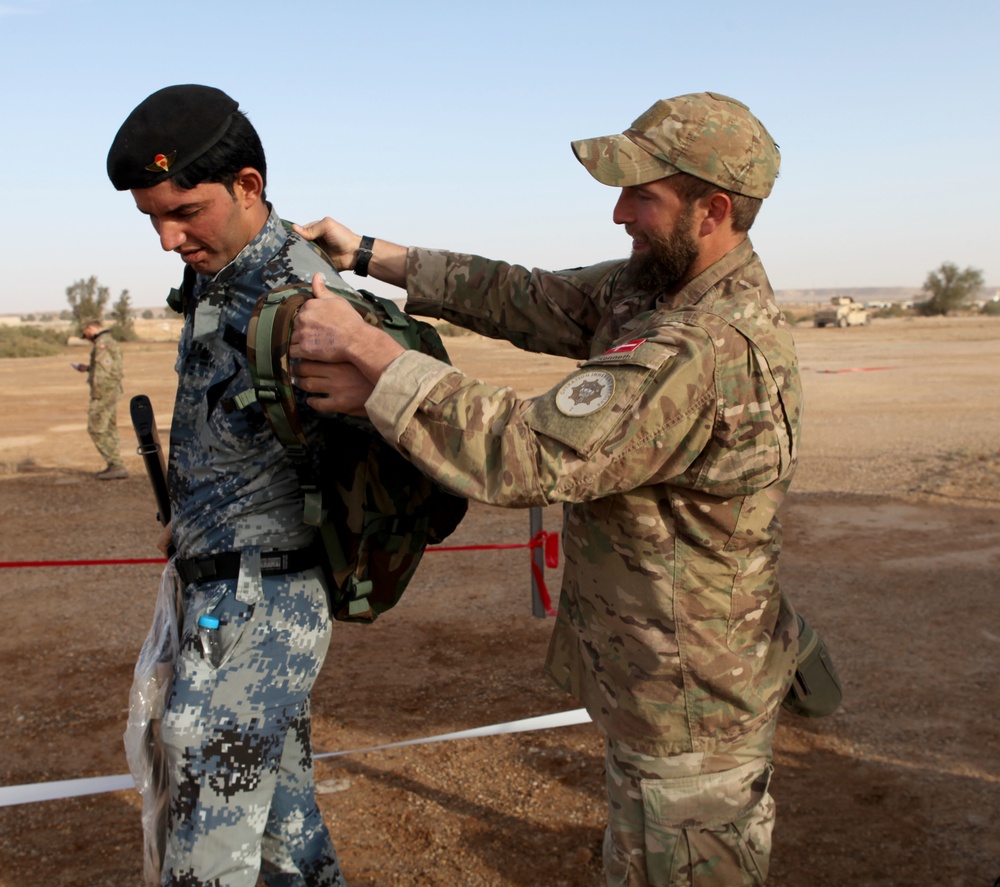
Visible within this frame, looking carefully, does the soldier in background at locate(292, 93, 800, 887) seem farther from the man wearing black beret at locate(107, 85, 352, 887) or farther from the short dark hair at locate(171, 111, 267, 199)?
the short dark hair at locate(171, 111, 267, 199)

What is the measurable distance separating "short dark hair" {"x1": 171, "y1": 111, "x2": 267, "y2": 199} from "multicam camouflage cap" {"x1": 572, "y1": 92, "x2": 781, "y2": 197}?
799 millimetres

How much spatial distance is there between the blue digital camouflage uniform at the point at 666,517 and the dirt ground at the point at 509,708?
1.29 m

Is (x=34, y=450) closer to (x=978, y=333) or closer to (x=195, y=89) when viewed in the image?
(x=195, y=89)

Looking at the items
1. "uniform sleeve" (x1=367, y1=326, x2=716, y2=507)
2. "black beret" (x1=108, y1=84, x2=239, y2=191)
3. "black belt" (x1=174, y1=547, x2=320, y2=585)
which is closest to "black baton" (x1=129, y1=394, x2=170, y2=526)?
"black belt" (x1=174, y1=547, x2=320, y2=585)

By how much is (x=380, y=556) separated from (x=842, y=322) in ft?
157

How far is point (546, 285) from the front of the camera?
3008 mm

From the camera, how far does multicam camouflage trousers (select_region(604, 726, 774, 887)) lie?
2453 millimetres

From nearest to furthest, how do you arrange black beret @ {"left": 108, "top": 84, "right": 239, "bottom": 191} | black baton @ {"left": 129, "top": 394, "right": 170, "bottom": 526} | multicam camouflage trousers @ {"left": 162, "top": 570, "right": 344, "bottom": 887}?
black beret @ {"left": 108, "top": 84, "right": 239, "bottom": 191}
multicam camouflage trousers @ {"left": 162, "top": 570, "right": 344, "bottom": 887}
black baton @ {"left": 129, "top": 394, "right": 170, "bottom": 526}

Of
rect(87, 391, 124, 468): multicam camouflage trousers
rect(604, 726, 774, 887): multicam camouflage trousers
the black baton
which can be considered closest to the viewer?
rect(604, 726, 774, 887): multicam camouflage trousers

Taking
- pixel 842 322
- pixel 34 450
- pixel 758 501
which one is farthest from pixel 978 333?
pixel 758 501

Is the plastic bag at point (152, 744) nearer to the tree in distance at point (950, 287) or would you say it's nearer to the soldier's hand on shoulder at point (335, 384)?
the soldier's hand on shoulder at point (335, 384)

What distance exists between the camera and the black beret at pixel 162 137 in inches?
87.7

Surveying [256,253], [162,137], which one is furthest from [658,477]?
[162,137]

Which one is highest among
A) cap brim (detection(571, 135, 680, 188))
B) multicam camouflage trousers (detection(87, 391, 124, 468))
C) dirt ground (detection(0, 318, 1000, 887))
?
cap brim (detection(571, 135, 680, 188))
